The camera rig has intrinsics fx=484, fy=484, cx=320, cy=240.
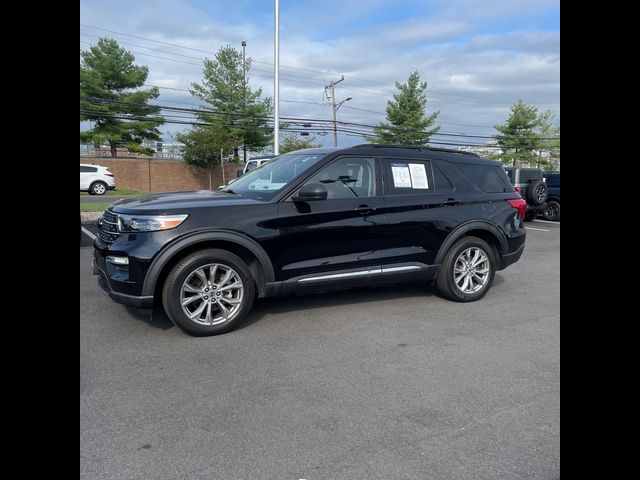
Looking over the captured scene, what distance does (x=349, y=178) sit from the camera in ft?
17.0

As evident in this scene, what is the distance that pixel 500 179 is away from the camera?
20.4 ft

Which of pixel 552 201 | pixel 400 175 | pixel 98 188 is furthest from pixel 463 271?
pixel 98 188

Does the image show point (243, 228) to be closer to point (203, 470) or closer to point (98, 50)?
point (203, 470)

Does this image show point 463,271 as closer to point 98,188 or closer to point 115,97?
point 98,188

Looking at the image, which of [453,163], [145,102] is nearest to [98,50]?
[145,102]

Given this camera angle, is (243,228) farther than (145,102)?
No

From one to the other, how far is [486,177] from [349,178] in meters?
2.00

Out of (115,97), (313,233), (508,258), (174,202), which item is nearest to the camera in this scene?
(174,202)

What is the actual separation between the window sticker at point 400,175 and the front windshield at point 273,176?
0.84 metres

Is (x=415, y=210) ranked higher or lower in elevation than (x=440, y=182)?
lower

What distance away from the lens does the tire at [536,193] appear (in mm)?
14142
